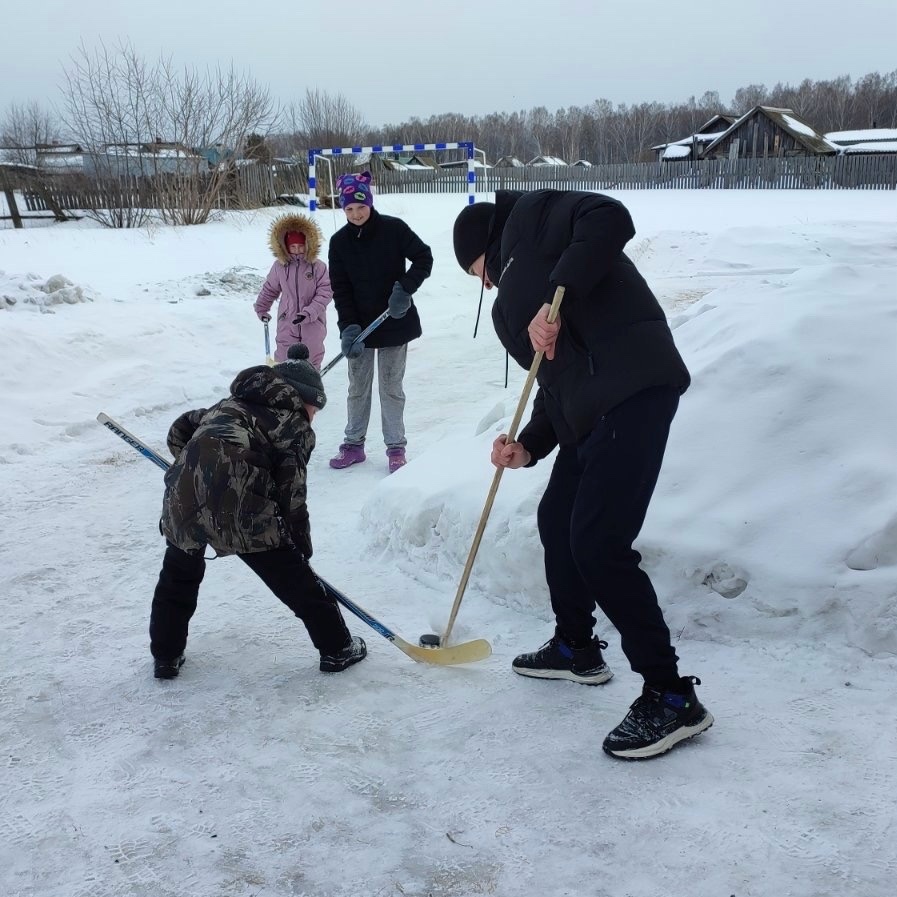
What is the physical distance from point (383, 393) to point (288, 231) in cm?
139

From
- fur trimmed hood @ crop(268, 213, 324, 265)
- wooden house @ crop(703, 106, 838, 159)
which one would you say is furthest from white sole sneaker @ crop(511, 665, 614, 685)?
wooden house @ crop(703, 106, 838, 159)

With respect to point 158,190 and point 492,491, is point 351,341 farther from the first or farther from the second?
point 158,190

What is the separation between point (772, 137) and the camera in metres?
33.7

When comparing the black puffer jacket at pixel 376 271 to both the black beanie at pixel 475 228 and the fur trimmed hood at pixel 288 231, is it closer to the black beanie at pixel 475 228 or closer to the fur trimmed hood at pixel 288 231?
the fur trimmed hood at pixel 288 231

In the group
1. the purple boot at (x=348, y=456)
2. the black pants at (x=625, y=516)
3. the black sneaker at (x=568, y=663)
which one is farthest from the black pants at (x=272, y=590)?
the purple boot at (x=348, y=456)

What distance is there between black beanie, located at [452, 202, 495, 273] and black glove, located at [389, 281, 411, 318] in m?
2.37

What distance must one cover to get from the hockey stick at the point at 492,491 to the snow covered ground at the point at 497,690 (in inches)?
6.5

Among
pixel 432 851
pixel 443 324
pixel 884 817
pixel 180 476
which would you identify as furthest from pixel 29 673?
pixel 443 324

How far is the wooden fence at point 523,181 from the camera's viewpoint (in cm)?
1683

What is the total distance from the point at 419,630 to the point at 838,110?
239ft

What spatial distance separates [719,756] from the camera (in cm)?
223

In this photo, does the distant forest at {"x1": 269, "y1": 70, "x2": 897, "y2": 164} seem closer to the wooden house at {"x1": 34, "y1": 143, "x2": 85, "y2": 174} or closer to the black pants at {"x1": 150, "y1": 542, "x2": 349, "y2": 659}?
the wooden house at {"x1": 34, "y1": 143, "x2": 85, "y2": 174}

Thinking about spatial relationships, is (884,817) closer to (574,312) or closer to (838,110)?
(574,312)

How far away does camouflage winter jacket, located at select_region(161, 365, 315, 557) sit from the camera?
→ 2.48 meters
